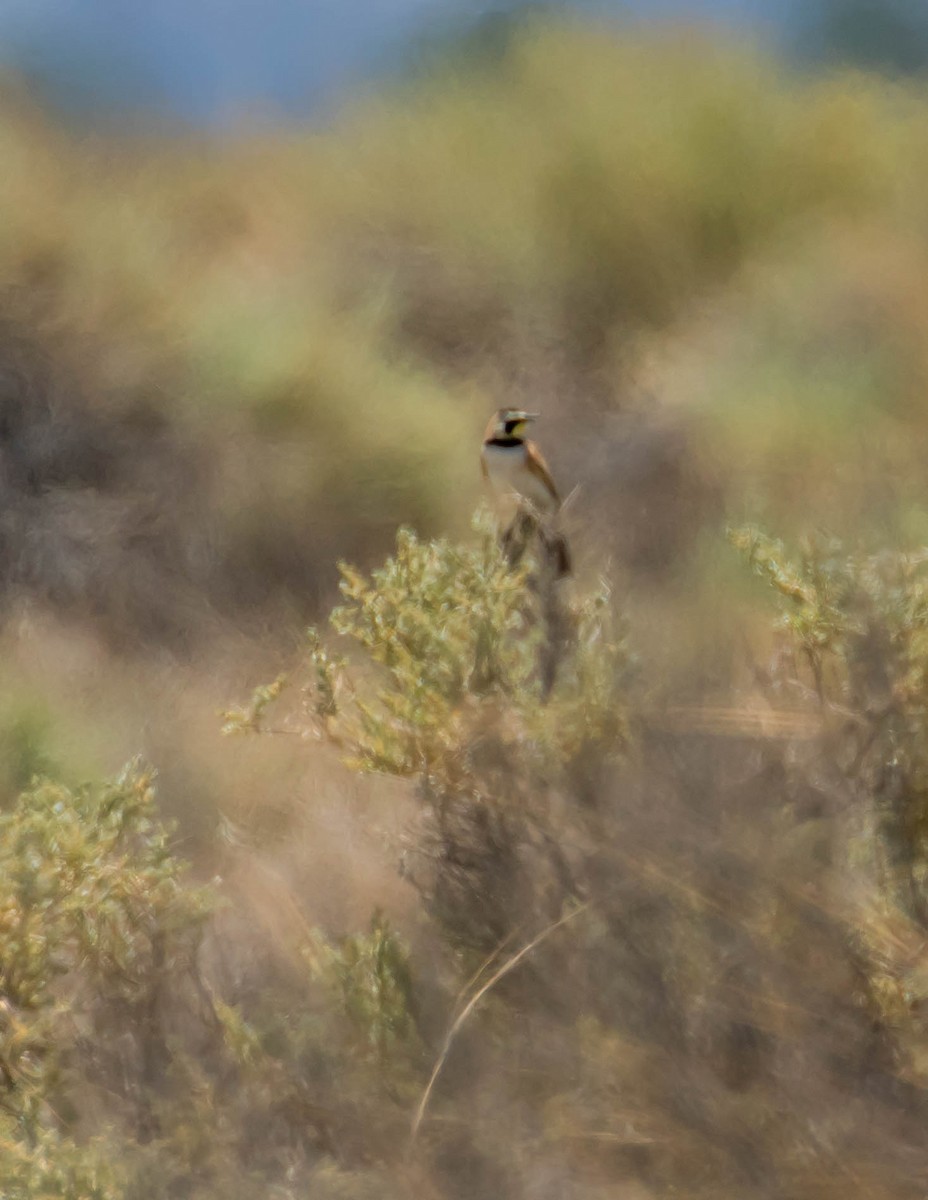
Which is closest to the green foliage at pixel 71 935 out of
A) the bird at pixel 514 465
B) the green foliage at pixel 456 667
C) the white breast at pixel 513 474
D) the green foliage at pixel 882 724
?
the green foliage at pixel 456 667

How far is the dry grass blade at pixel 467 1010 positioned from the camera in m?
1.99

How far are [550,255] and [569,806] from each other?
21.2 ft

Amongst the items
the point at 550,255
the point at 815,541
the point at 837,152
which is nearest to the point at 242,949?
the point at 815,541

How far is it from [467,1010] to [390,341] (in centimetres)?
609

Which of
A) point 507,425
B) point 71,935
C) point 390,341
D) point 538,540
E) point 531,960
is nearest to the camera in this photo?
point 531,960

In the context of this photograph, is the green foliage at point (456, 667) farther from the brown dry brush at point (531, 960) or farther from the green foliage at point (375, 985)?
the green foliage at point (375, 985)

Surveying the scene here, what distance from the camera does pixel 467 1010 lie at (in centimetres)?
205

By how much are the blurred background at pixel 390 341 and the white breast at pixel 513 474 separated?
30 cm

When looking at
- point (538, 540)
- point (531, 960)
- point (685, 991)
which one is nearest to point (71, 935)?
point (531, 960)

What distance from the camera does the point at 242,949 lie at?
9.26ft

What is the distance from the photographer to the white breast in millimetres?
4656

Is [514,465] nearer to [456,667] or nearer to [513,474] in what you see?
[513,474]

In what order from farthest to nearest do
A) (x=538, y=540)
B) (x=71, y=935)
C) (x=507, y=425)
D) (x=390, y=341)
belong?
(x=390, y=341) < (x=507, y=425) < (x=538, y=540) < (x=71, y=935)

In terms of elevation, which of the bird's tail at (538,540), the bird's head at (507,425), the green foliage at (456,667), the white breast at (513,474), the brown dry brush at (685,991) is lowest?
the brown dry brush at (685,991)
